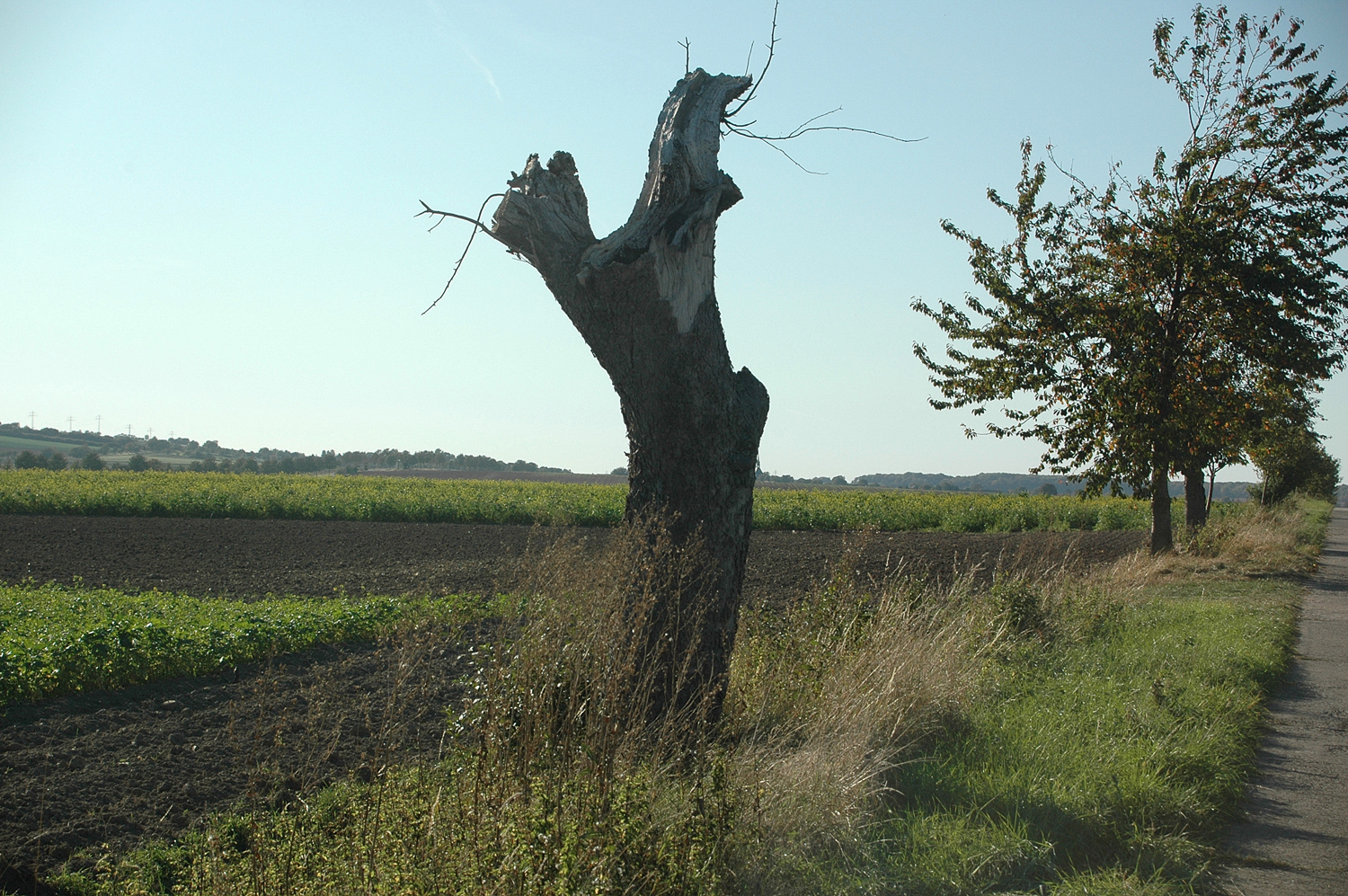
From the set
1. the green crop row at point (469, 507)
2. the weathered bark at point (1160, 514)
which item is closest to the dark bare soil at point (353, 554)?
the weathered bark at point (1160, 514)

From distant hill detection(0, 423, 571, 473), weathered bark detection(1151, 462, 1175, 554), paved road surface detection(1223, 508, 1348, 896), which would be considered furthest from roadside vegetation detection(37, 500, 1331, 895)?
distant hill detection(0, 423, 571, 473)

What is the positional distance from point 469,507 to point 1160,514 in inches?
818

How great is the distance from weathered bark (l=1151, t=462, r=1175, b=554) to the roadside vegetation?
31.2 ft

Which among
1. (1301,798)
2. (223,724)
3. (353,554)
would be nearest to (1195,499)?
(1301,798)

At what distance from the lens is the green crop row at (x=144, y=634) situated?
7156 millimetres

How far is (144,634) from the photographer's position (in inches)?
310

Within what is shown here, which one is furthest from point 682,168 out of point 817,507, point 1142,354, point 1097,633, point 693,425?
point 817,507

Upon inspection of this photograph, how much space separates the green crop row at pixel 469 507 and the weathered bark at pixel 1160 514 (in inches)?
425

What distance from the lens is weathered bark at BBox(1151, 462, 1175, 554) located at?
1588cm

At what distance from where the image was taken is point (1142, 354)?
15.3 m

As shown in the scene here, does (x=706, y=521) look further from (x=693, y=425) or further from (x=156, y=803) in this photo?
(x=156, y=803)

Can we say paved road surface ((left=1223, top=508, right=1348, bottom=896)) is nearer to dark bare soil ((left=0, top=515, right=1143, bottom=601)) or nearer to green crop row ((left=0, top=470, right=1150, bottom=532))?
dark bare soil ((left=0, top=515, right=1143, bottom=601))

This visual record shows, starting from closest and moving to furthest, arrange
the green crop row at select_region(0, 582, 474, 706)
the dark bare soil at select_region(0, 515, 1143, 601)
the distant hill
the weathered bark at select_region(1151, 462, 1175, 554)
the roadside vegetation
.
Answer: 1. the roadside vegetation
2. the green crop row at select_region(0, 582, 474, 706)
3. the dark bare soil at select_region(0, 515, 1143, 601)
4. the weathered bark at select_region(1151, 462, 1175, 554)
5. the distant hill

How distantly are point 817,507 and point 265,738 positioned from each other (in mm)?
26304
